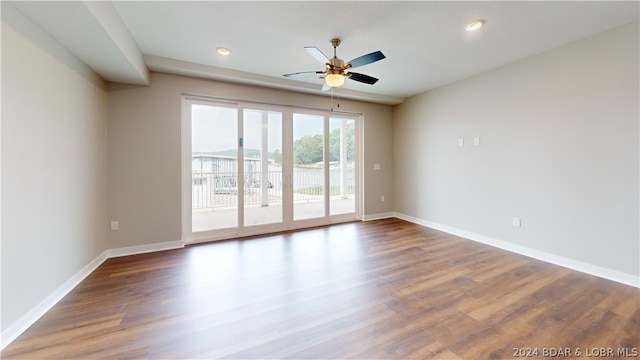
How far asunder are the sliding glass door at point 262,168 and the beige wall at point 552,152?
195cm

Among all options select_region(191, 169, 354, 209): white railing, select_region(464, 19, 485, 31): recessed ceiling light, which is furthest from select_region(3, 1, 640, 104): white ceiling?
select_region(191, 169, 354, 209): white railing

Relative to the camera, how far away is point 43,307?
2012 millimetres

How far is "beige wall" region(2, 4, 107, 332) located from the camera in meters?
1.73

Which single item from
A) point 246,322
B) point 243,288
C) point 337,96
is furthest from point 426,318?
point 337,96

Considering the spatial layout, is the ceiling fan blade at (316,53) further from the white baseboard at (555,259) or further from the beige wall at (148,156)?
the white baseboard at (555,259)

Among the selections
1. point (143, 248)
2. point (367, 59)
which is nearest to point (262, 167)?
point (143, 248)

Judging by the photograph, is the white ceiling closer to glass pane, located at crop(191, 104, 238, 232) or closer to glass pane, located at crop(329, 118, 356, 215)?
glass pane, located at crop(191, 104, 238, 232)

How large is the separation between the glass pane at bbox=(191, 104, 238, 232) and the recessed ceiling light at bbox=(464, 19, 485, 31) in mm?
3345

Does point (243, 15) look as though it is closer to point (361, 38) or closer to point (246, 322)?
point (361, 38)

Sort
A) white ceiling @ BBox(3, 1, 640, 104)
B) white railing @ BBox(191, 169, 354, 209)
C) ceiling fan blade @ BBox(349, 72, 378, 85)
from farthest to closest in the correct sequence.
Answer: white railing @ BBox(191, 169, 354, 209)
ceiling fan blade @ BBox(349, 72, 378, 85)
white ceiling @ BBox(3, 1, 640, 104)

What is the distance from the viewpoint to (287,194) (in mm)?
4520

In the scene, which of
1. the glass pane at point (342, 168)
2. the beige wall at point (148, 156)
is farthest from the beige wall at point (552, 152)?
the beige wall at point (148, 156)

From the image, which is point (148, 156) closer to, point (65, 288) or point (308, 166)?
point (65, 288)

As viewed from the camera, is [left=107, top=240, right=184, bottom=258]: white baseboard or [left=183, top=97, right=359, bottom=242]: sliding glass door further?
[left=183, top=97, right=359, bottom=242]: sliding glass door
